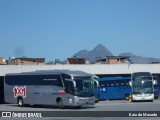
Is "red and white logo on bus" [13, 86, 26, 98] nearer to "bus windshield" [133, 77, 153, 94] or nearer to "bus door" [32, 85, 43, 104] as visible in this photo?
"bus door" [32, 85, 43, 104]

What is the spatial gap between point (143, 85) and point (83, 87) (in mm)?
12490

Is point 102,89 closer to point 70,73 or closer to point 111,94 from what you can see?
point 111,94

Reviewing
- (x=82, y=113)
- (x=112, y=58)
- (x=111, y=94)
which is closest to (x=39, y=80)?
(x=111, y=94)

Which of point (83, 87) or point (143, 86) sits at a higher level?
point (83, 87)

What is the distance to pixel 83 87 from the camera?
3378cm

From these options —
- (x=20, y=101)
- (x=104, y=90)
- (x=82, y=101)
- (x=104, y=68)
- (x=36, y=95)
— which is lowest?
(x=20, y=101)

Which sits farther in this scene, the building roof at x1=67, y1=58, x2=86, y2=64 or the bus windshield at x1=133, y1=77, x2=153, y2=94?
the building roof at x1=67, y1=58, x2=86, y2=64

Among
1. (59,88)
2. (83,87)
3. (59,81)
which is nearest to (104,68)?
(59,81)

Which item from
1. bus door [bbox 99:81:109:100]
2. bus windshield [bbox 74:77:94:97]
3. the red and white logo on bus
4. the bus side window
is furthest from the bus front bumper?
bus door [bbox 99:81:109:100]

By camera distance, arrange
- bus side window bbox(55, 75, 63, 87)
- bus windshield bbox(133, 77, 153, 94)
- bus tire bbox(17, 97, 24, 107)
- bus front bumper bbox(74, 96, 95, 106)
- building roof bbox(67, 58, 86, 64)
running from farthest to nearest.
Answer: building roof bbox(67, 58, 86, 64) → bus windshield bbox(133, 77, 153, 94) → bus tire bbox(17, 97, 24, 107) → bus side window bbox(55, 75, 63, 87) → bus front bumper bbox(74, 96, 95, 106)

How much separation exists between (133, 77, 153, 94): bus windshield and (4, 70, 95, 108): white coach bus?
10.8 m

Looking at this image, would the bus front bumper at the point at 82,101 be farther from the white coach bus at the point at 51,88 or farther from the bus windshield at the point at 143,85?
the bus windshield at the point at 143,85

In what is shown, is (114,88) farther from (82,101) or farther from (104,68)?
(82,101)

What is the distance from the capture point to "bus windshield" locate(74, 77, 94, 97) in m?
33.4
